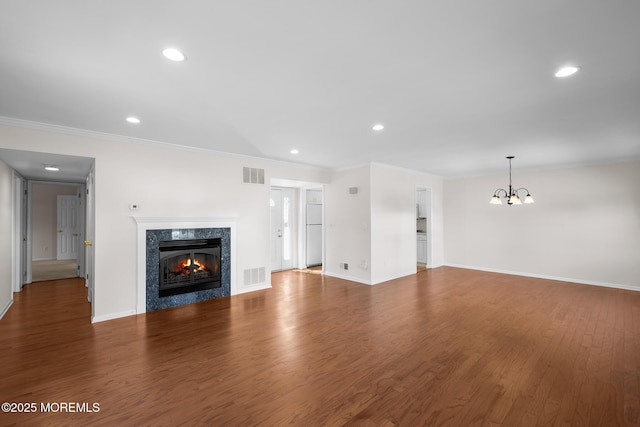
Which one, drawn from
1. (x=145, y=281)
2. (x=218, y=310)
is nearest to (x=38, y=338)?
(x=145, y=281)

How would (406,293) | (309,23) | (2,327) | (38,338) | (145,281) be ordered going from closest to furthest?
(309,23) < (38,338) < (2,327) < (145,281) < (406,293)

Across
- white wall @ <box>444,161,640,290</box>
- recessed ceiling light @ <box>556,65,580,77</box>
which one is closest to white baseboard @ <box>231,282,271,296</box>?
recessed ceiling light @ <box>556,65,580,77</box>

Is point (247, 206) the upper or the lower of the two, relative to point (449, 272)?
upper

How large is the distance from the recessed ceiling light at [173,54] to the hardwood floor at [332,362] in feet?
8.56

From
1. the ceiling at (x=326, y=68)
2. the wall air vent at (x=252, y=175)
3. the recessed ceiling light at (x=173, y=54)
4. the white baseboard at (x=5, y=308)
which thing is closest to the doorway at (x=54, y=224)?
the white baseboard at (x=5, y=308)

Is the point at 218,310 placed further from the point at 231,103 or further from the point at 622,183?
the point at 622,183

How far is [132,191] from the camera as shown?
4.20 meters

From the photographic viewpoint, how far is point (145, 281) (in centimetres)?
429

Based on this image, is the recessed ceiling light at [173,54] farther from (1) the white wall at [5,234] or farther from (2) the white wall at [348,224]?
(2) the white wall at [348,224]

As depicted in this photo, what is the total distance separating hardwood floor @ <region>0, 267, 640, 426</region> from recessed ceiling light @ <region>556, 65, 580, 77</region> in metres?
2.62

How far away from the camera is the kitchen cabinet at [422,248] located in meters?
8.34

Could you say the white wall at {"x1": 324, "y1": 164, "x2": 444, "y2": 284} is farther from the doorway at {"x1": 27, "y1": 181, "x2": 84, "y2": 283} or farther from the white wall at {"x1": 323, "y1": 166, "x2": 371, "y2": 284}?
the doorway at {"x1": 27, "y1": 181, "x2": 84, "y2": 283}

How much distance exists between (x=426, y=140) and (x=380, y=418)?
11.9 ft

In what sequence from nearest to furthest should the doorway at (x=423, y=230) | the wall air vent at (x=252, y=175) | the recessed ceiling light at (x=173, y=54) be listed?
the recessed ceiling light at (x=173, y=54) < the wall air vent at (x=252, y=175) < the doorway at (x=423, y=230)
